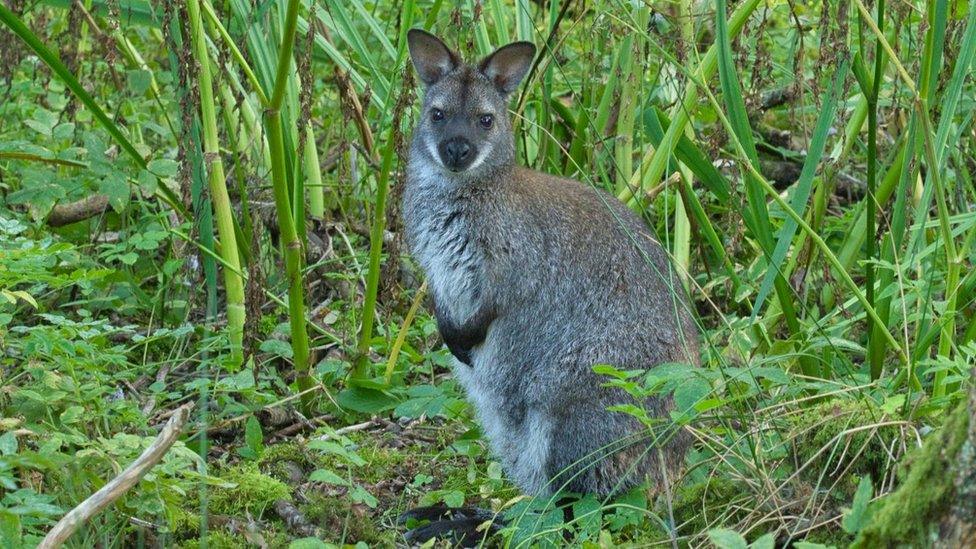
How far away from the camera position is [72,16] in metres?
5.02

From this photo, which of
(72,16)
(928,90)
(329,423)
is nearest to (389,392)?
(329,423)

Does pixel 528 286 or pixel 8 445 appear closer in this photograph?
pixel 8 445

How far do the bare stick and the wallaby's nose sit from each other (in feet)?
6.36

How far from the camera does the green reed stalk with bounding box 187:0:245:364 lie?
15.2 ft

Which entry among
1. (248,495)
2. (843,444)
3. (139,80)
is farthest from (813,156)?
(139,80)

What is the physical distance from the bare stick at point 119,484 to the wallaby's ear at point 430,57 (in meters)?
2.26

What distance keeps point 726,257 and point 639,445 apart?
37.8 inches

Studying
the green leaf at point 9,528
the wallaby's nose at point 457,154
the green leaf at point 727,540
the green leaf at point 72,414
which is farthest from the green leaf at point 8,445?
the wallaby's nose at point 457,154

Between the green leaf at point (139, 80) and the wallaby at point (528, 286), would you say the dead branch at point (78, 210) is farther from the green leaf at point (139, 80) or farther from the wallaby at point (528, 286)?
the wallaby at point (528, 286)

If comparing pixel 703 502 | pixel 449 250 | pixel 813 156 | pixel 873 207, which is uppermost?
pixel 813 156

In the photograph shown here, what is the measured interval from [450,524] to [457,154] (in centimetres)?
147

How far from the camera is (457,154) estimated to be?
4820mm

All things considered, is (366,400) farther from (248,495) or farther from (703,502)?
(703,502)

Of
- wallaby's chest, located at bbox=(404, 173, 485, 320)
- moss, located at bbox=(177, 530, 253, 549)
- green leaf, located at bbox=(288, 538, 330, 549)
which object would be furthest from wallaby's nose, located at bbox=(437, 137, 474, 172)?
green leaf, located at bbox=(288, 538, 330, 549)
